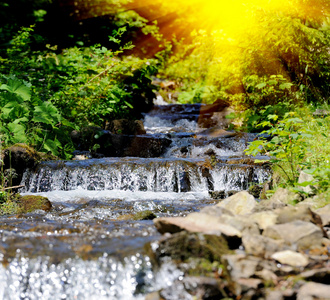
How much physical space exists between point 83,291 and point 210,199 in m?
3.20

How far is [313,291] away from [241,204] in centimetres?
133

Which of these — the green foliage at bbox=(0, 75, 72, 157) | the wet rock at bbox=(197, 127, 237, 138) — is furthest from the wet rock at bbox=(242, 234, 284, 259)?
the wet rock at bbox=(197, 127, 237, 138)

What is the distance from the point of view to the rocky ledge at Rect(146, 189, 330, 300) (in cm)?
229

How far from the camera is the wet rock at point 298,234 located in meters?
2.69

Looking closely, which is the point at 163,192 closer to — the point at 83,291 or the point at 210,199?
the point at 210,199

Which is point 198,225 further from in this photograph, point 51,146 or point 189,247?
point 51,146

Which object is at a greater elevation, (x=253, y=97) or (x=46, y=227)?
(x=253, y=97)

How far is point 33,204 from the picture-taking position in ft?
15.7

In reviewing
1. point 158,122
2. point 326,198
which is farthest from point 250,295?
point 158,122

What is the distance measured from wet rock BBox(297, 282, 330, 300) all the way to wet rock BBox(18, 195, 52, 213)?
341 cm

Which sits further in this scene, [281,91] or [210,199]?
[281,91]

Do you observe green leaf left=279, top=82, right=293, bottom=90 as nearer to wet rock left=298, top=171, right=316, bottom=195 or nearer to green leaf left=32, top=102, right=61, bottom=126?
green leaf left=32, top=102, right=61, bottom=126

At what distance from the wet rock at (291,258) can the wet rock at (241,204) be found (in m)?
0.76

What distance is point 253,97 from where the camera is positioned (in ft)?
36.2
